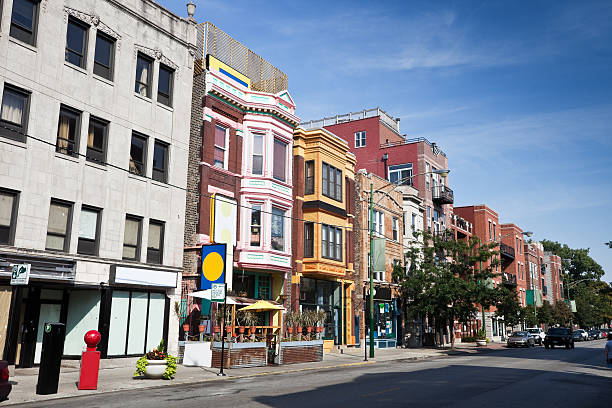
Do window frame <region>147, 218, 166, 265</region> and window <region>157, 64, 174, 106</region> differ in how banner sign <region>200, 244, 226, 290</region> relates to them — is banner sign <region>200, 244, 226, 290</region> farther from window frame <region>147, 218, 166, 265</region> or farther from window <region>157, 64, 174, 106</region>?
window <region>157, 64, 174, 106</region>

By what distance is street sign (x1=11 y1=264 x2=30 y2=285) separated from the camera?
15891 millimetres

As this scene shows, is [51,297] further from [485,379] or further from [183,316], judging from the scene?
[485,379]

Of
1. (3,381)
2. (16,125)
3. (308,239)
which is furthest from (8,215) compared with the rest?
(308,239)

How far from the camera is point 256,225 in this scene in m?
29.2

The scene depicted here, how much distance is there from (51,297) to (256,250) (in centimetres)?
1069

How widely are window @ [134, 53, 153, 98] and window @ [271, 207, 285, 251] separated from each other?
949cm

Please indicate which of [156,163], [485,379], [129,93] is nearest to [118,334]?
[156,163]

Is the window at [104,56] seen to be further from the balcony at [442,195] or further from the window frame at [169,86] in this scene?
the balcony at [442,195]

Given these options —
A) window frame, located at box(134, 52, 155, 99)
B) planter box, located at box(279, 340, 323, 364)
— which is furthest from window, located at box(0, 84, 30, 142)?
planter box, located at box(279, 340, 323, 364)

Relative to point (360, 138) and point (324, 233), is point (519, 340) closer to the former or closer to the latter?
point (360, 138)

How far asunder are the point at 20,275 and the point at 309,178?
20289 mm

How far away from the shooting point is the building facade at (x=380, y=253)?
39.4m

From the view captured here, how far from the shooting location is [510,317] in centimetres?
5478

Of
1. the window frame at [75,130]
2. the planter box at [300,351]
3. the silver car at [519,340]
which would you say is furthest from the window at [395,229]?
the window frame at [75,130]
